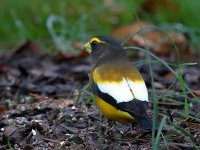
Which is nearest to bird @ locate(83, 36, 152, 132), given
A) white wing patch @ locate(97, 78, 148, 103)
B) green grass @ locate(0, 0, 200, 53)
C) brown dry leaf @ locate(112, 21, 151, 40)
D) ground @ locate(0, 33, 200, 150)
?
white wing patch @ locate(97, 78, 148, 103)

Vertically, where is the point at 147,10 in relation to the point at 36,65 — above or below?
above

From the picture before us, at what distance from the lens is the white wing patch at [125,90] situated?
416 centimetres

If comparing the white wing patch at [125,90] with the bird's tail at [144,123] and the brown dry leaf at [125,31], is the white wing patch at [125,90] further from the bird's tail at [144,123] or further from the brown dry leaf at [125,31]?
the brown dry leaf at [125,31]

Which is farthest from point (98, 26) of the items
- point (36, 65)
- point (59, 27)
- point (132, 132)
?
point (132, 132)

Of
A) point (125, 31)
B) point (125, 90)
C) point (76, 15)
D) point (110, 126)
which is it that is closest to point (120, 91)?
point (125, 90)

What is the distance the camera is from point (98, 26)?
997 centimetres

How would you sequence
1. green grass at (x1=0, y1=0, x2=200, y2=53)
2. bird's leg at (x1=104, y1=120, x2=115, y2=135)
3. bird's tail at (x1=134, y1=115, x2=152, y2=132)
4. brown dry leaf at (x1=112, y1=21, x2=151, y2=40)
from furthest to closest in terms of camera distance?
green grass at (x1=0, y1=0, x2=200, y2=53) < brown dry leaf at (x1=112, y1=21, x2=151, y2=40) < bird's leg at (x1=104, y1=120, x2=115, y2=135) < bird's tail at (x1=134, y1=115, x2=152, y2=132)

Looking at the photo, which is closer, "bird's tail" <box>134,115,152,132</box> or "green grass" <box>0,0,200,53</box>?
"bird's tail" <box>134,115,152,132</box>

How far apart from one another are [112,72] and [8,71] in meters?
3.15

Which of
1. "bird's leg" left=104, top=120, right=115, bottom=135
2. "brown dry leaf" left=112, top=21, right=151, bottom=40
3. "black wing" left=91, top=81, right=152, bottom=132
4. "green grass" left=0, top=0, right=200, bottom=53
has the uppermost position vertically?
"green grass" left=0, top=0, right=200, bottom=53

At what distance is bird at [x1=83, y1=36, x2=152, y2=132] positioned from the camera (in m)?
4.13

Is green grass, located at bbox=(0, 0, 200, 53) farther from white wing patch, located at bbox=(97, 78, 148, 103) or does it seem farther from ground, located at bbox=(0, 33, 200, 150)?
white wing patch, located at bbox=(97, 78, 148, 103)

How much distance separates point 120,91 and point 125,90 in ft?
0.12

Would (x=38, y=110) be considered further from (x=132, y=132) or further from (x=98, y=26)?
(x=98, y=26)
